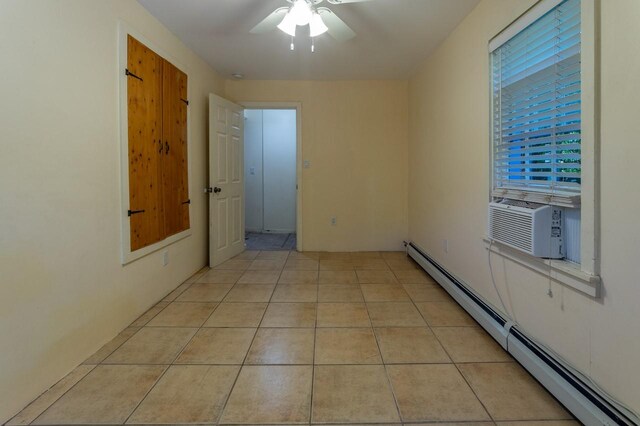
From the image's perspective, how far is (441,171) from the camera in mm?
3369

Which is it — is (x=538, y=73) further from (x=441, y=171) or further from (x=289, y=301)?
(x=289, y=301)

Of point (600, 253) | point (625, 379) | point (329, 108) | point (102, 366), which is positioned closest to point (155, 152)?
point (102, 366)

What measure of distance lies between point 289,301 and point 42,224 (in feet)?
5.82

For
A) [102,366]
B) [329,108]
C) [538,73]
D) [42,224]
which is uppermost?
[329,108]

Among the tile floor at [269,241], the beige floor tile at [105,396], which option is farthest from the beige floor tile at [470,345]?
the tile floor at [269,241]

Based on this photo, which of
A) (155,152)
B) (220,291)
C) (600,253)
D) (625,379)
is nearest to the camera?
(625,379)

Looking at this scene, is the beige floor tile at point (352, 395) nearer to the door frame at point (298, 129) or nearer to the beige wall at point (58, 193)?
the beige wall at point (58, 193)

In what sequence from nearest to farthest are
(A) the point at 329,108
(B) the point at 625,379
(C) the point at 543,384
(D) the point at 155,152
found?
(B) the point at 625,379, (C) the point at 543,384, (D) the point at 155,152, (A) the point at 329,108

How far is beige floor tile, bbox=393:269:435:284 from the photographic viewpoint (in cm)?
343

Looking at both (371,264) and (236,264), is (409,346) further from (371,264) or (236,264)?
(236,264)

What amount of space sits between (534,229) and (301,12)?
1966 mm

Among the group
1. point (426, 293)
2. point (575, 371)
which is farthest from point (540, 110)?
point (426, 293)

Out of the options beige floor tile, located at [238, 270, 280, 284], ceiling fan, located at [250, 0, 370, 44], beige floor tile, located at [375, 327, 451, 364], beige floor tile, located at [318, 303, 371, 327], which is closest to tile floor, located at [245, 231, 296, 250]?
beige floor tile, located at [238, 270, 280, 284]

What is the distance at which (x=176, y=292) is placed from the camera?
309cm
